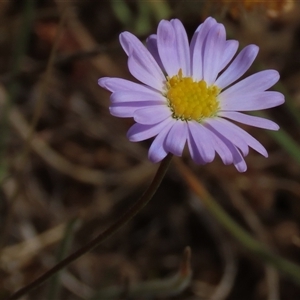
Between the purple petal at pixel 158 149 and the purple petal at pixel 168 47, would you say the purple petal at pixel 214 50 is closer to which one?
the purple petal at pixel 168 47

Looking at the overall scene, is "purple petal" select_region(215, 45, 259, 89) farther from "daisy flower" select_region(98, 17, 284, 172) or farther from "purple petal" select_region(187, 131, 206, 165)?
"purple petal" select_region(187, 131, 206, 165)

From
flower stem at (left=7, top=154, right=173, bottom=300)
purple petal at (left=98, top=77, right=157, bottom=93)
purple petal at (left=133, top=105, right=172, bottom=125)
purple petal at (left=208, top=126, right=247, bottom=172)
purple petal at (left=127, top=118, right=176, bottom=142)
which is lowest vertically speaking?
flower stem at (left=7, top=154, right=173, bottom=300)

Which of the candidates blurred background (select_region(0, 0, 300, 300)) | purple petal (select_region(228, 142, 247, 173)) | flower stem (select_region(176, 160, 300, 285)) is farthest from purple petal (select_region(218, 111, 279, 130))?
blurred background (select_region(0, 0, 300, 300))

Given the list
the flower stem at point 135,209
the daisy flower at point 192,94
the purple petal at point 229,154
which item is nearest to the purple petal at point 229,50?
the daisy flower at point 192,94

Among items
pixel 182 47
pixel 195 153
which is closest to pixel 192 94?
pixel 182 47

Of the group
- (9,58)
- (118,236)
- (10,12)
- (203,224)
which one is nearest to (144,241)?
(118,236)
